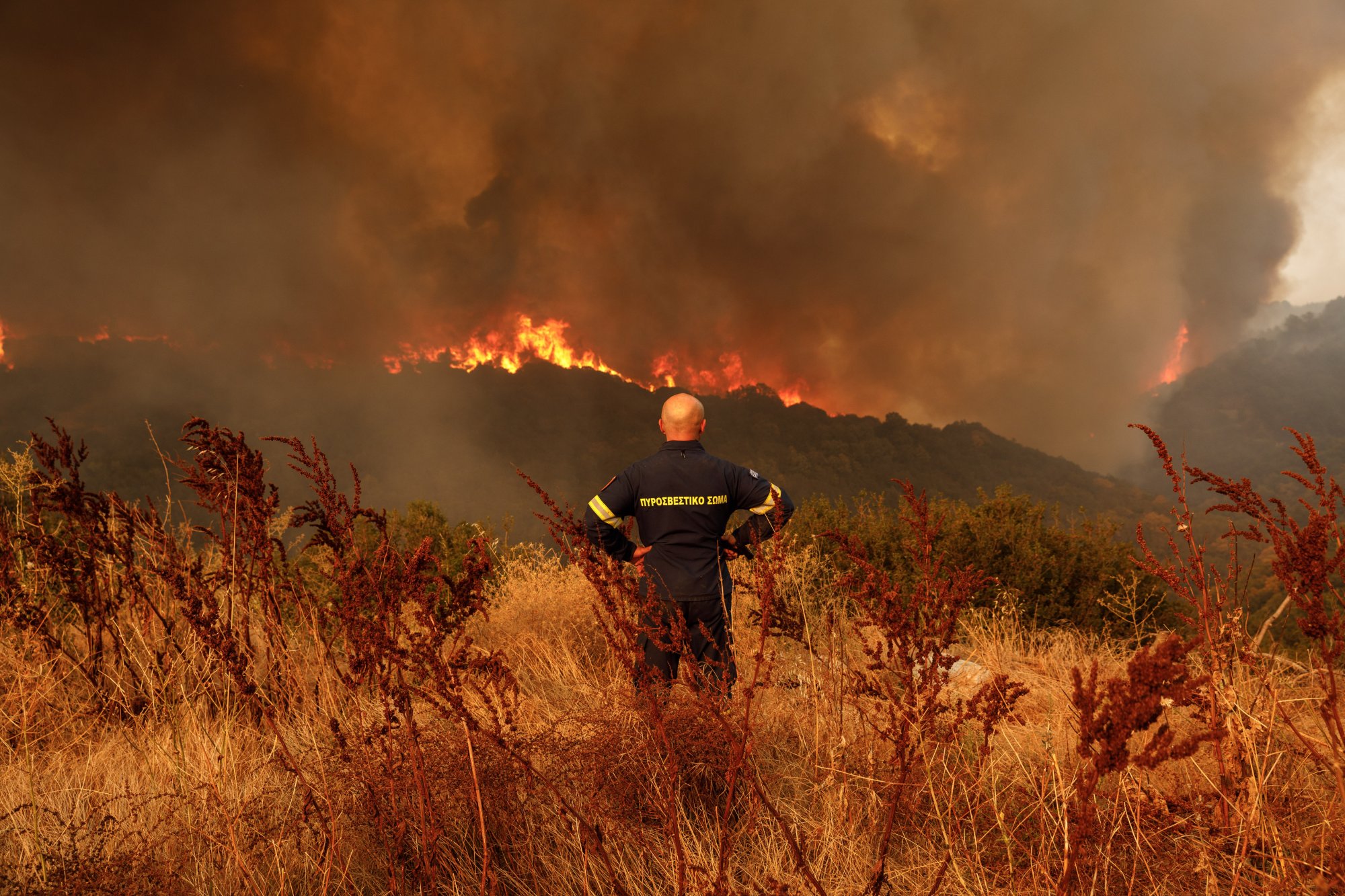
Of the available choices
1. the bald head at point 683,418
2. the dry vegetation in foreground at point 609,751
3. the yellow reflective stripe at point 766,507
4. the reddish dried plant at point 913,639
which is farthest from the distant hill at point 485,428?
the reddish dried plant at point 913,639

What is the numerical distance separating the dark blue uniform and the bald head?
6 centimetres

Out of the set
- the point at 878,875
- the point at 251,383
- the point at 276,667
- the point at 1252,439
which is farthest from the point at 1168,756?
the point at 1252,439

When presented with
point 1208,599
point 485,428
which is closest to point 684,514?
point 1208,599

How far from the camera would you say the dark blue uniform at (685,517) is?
393 cm

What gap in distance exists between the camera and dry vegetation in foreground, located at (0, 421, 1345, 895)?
67.4 inches

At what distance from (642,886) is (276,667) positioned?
9.76ft

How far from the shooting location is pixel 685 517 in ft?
13.0

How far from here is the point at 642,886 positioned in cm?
213

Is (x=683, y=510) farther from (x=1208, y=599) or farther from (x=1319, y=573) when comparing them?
(x=1319, y=573)

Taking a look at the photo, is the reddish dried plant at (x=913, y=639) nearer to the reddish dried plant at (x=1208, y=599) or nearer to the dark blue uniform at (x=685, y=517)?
the reddish dried plant at (x=1208, y=599)

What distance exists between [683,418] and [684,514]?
1.91ft

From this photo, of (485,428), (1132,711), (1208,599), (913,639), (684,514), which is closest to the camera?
(1132,711)

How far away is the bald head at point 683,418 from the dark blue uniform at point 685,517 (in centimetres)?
6

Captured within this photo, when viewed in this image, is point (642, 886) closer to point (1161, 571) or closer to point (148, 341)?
point (1161, 571)
